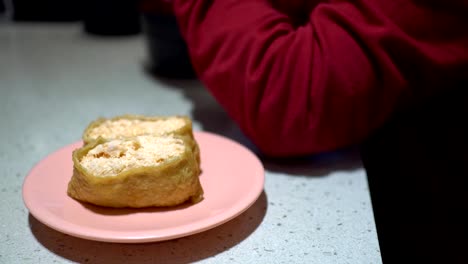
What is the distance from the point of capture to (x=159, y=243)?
552mm

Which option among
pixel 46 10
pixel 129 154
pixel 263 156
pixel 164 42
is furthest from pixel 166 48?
pixel 46 10

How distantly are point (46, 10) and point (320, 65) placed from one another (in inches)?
43.7

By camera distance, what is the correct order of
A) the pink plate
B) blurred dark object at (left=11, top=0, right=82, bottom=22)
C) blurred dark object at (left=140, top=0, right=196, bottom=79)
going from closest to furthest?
A: the pink plate, blurred dark object at (left=140, top=0, right=196, bottom=79), blurred dark object at (left=11, top=0, right=82, bottom=22)

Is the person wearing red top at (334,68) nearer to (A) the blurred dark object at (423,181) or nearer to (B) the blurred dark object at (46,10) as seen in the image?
(A) the blurred dark object at (423,181)

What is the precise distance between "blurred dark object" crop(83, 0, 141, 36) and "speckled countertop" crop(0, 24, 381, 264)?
0.14m

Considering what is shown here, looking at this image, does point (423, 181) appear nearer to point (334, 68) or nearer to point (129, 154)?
point (334, 68)

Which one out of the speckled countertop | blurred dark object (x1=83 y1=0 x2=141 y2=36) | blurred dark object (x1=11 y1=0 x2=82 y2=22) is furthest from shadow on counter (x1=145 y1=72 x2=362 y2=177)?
blurred dark object (x1=11 y1=0 x2=82 y2=22)

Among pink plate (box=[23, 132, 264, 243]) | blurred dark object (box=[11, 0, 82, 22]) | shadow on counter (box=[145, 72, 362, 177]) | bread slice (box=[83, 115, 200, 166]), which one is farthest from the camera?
blurred dark object (box=[11, 0, 82, 22])

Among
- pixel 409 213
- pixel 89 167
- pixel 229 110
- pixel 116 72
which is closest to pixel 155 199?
pixel 89 167

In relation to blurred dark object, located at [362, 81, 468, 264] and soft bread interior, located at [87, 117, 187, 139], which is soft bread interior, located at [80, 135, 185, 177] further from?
blurred dark object, located at [362, 81, 468, 264]

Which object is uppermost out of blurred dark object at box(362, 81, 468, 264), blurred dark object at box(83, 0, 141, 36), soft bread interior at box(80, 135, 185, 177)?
soft bread interior at box(80, 135, 185, 177)

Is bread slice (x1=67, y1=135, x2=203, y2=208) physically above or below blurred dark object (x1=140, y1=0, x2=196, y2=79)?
above

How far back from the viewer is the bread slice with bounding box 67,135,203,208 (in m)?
0.54

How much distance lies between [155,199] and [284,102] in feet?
0.72
